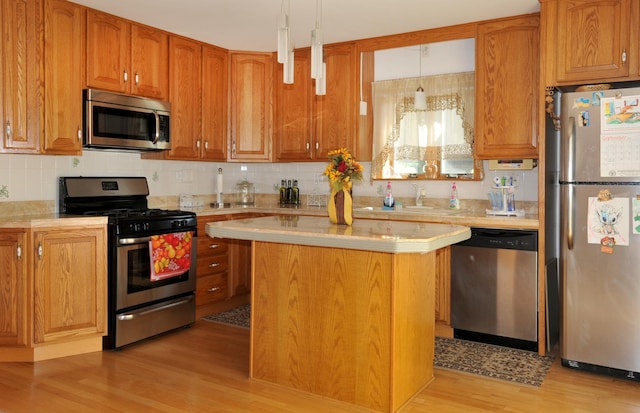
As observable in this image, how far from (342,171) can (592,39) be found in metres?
1.91

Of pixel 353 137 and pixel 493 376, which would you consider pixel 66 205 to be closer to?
pixel 353 137

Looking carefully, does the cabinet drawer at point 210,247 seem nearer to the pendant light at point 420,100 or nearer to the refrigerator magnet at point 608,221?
the pendant light at point 420,100

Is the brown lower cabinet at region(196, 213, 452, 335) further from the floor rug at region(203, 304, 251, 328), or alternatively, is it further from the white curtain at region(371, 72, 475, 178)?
the white curtain at region(371, 72, 475, 178)

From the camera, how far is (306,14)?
4.10 m

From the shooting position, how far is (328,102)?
5.04 m

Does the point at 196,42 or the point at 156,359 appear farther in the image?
the point at 196,42

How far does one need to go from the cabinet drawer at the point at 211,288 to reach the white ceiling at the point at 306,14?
2.11 meters

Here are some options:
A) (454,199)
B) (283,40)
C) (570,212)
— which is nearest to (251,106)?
(454,199)

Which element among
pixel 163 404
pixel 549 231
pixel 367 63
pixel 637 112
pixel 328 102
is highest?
pixel 367 63

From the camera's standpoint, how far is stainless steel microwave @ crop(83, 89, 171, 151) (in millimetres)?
4012

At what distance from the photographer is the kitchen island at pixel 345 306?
2.74 meters

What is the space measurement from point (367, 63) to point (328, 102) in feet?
1.63

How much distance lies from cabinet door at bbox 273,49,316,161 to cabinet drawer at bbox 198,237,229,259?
1.07 m

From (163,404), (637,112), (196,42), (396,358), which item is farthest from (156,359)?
(637,112)
